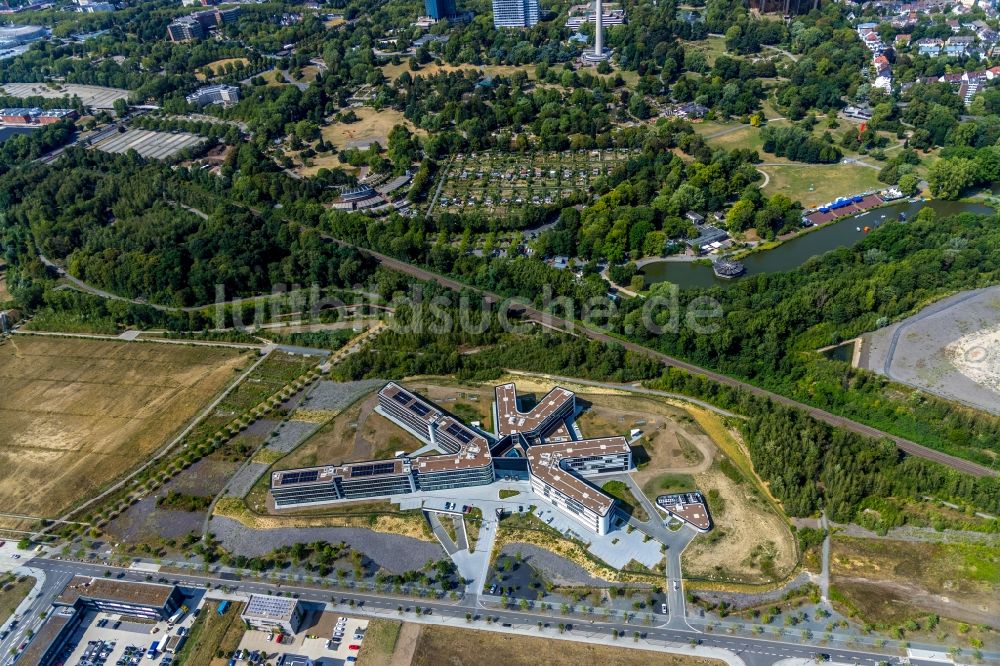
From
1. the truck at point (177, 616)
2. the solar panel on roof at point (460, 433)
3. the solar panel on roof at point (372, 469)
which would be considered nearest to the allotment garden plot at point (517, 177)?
the solar panel on roof at point (460, 433)

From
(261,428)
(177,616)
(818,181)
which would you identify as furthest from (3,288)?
(818,181)

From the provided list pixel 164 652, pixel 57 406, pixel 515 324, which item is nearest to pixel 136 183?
pixel 57 406

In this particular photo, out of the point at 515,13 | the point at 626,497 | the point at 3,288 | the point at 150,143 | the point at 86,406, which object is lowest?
the point at 626,497

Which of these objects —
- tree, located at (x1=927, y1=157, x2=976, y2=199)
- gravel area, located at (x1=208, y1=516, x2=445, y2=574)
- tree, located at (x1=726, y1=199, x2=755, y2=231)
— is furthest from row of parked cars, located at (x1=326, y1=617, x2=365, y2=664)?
tree, located at (x1=927, y1=157, x2=976, y2=199)

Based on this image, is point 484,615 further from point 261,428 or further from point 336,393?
point 261,428

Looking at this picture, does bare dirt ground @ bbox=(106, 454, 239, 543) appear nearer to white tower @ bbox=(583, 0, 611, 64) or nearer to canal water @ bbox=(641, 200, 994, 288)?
canal water @ bbox=(641, 200, 994, 288)
